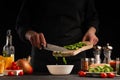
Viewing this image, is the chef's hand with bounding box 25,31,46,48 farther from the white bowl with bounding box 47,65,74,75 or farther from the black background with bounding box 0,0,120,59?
the black background with bounding box 0,0,120,59

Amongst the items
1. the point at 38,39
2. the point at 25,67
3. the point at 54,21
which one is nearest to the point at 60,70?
the point at 25,67

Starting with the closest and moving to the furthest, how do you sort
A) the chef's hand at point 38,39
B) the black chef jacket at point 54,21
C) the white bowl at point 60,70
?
the white bowl at point 60,70 < the chef's hand at point 38,39 < the black chef jacket at point 54,21

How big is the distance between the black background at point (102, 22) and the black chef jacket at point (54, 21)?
125 cm

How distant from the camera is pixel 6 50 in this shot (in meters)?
2.51

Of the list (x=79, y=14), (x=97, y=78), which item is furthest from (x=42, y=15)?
(x=97, y=78)

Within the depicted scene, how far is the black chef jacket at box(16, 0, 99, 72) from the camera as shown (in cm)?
285

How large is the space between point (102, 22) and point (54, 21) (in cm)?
146

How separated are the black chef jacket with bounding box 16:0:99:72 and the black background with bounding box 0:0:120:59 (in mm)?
1255

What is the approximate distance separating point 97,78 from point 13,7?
2550mm

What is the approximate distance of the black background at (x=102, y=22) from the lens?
4195mm

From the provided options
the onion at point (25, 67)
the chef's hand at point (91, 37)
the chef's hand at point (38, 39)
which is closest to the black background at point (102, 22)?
the chef's hand at point (91, 37)

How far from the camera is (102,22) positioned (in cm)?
424

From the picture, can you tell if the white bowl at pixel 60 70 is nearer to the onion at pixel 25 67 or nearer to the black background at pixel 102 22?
the onion at pixel 25 67

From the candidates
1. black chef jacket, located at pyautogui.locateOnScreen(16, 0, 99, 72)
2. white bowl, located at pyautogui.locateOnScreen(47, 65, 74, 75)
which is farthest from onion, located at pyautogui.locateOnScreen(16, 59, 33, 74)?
black chef jacket, located at pyautogui.locateOnScreen(16, 0, 99, 72)
